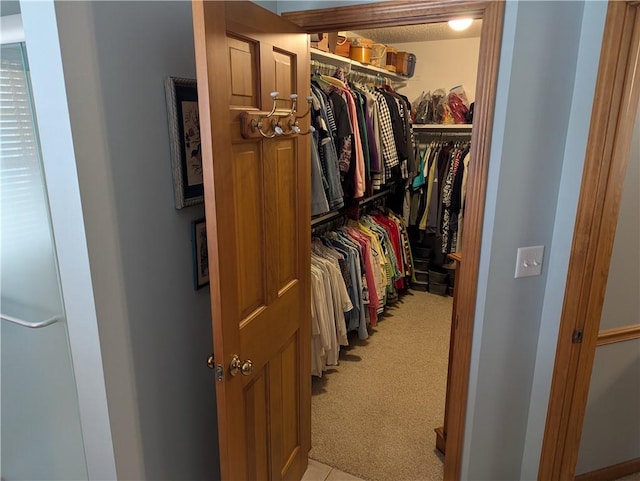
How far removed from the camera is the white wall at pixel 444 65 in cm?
412

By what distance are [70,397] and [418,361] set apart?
227 cm

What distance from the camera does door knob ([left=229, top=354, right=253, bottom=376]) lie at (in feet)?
4.20

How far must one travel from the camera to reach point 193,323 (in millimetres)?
1512

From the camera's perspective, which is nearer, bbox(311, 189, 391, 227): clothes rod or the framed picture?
the framed picture

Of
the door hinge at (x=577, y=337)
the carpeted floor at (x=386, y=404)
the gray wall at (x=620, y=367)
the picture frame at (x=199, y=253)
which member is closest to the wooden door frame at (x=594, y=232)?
the door hinge at (x=577, y=337)

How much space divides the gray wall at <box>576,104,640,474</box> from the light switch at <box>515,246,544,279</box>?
0.30 m

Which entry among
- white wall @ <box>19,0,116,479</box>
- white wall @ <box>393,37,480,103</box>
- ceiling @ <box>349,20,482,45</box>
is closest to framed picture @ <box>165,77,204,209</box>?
white wall @ <box>19,0,116,479</box>

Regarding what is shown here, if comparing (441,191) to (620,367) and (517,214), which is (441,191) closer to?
(620,367)

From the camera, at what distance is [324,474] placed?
206 cm

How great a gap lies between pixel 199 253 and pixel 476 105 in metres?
1.08

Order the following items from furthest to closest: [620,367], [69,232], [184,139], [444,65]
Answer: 1. [444,65]
2. [620,367]
3. [184,139]
4. [69,232]

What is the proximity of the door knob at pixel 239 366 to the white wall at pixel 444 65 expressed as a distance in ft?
12.2

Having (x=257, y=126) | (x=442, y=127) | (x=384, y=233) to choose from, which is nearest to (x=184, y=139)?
(x=257, y=126)

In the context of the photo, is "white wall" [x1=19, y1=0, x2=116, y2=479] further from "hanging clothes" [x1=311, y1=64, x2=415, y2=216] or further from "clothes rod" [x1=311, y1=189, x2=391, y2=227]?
"clothes rod" [x1=311, y1=189, x2=391, y2=227]
